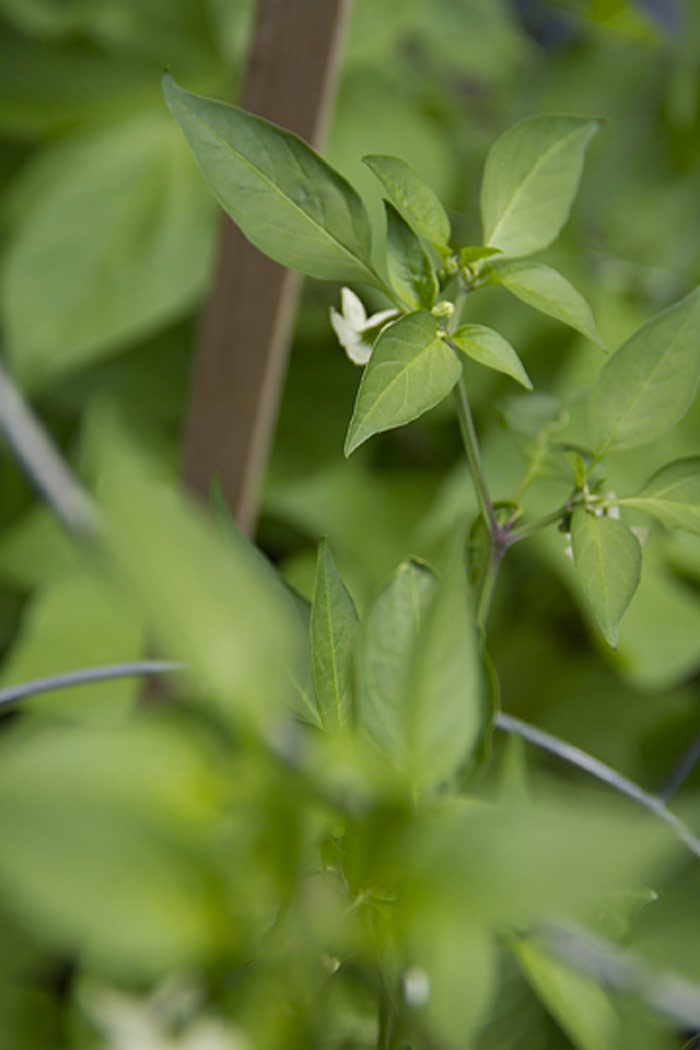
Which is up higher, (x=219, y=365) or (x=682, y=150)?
(x=682, y=150)

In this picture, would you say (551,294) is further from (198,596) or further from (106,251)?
(106,251)

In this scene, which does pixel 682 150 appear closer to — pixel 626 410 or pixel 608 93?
pixel 608 93

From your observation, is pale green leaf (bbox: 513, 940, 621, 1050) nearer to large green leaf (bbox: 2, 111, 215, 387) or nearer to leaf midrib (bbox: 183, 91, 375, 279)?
leaf midrib (bbox: 183, 91, 375, 279)

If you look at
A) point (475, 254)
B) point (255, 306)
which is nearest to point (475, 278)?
point (475, 254)

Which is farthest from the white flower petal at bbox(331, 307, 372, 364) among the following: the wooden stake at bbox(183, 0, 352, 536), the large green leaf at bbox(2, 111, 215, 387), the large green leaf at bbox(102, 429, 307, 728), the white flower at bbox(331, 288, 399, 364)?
the large green leaf at bbox(2, 111, 215, 387)

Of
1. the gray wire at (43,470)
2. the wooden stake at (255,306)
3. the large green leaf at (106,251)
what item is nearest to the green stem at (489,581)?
the gray wire at (43,470)

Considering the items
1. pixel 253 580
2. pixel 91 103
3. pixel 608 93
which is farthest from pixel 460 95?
pixel 253 580
